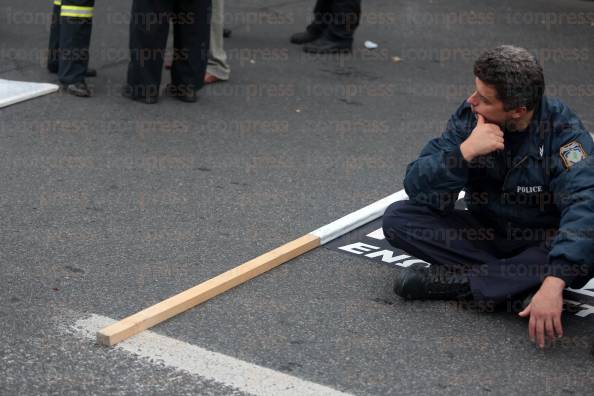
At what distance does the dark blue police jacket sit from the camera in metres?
4.04

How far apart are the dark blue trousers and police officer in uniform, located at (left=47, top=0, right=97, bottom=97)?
3.48m

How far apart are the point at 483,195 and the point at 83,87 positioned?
374cm

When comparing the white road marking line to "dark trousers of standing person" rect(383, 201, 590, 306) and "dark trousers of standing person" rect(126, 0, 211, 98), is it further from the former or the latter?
"dark trousers of standing person" rect(126, 0, 211, 98)

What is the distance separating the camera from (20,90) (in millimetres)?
7215

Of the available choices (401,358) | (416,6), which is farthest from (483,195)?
(416,6)

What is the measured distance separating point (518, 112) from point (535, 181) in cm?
32

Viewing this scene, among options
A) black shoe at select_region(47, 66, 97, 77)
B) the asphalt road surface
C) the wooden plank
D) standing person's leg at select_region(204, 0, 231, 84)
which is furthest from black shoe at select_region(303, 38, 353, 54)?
the wooden plank

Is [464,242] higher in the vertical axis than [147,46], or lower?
lower

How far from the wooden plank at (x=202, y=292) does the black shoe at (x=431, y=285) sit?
610 mm

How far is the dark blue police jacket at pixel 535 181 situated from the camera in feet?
13.3

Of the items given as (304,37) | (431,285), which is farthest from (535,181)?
(304,37)

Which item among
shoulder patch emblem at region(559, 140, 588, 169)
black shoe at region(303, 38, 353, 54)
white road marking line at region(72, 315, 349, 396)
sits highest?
shoulder patch emblem at region(559, 140, 588, 169)

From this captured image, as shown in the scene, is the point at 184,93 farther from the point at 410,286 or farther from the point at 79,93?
the point at 410,286

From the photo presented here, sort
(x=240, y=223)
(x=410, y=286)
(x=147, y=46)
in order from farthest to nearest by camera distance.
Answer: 1. (x=147, y=46)
2. (x=240, y=223)
3. (x=410, y=286)
